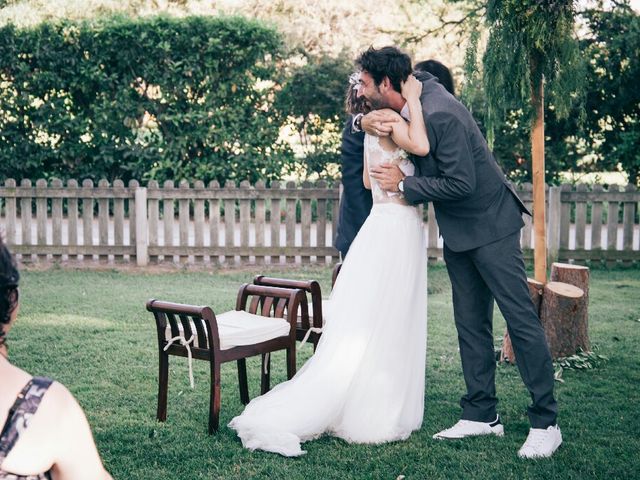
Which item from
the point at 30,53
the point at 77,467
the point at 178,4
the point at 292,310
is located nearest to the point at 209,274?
the point at 30,53

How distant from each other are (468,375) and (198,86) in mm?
9068

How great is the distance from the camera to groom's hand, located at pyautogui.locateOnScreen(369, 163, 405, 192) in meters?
4.89

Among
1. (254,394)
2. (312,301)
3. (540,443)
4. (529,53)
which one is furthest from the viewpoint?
(529,53)

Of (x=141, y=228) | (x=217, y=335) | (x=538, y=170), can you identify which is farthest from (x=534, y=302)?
(x=141, y=228)

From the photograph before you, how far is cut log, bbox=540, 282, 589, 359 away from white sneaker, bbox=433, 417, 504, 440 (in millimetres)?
1729

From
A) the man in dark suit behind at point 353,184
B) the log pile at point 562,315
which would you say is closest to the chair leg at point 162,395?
the man in dark suit behind at point 353,184

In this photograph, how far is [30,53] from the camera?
41.4 feet

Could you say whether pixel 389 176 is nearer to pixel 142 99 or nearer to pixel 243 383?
pixel 243 383

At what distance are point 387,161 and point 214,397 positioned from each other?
1.66 metres

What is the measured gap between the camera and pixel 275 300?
5422mm

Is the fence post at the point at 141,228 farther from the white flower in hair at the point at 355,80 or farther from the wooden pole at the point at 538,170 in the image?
the white flower in hair at the point at 355,80

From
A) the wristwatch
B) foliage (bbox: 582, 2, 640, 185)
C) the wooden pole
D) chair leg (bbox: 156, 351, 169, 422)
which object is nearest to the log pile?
the wooden pole

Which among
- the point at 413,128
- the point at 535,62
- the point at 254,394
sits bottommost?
the point at 254,394

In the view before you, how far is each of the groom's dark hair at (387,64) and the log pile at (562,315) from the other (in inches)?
94.6
